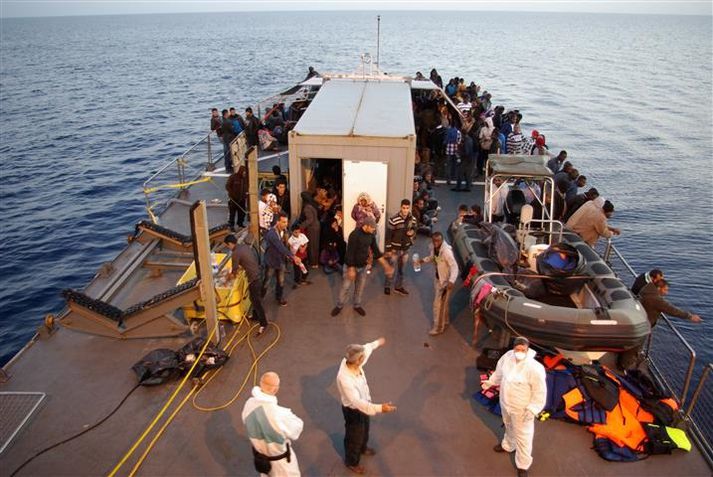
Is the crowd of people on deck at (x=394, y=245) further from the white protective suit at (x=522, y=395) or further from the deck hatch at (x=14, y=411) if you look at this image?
the deck hatch at (x=14, y=411)

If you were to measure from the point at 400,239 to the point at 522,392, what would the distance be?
13.5 ft

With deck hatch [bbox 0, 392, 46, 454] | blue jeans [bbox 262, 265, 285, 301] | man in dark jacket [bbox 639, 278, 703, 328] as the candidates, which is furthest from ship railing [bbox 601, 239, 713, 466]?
deck hatch [bbox 0, 392, 46, 454]

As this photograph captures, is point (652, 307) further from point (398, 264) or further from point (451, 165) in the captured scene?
point (451, 165)

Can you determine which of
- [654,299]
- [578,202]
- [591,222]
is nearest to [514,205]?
[578,202]

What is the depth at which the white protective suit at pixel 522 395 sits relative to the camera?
5160 millimetres

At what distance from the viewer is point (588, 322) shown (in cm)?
667

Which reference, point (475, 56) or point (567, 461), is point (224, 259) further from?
point (475, 56)

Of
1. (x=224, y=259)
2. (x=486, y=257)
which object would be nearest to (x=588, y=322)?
(x=486, y=257)

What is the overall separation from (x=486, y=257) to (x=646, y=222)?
16324mm

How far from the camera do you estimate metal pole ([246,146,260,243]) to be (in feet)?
29.8

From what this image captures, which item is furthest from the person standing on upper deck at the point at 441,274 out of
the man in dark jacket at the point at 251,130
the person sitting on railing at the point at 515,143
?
the man in dark jacket at the point at 251,130

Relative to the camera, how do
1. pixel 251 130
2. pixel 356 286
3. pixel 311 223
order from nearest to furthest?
pixel 356 286, pixel 311 223, pixel 251 130

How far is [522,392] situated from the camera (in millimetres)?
5199

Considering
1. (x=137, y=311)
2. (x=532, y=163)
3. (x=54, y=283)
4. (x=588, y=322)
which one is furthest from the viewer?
(x=54, y=283)
